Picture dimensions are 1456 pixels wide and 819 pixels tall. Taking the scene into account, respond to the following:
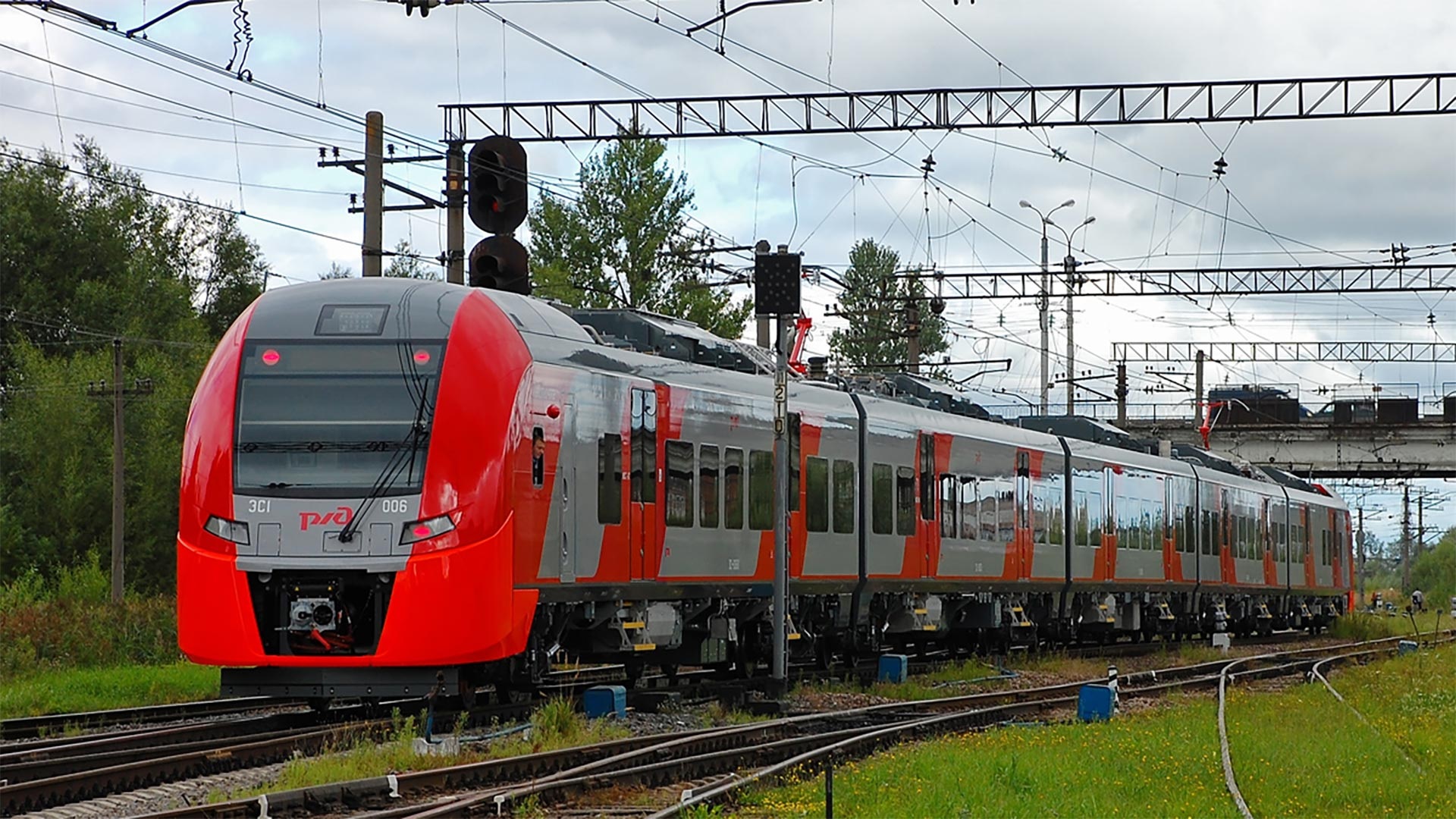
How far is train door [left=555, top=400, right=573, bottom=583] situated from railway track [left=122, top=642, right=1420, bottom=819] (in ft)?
6.27

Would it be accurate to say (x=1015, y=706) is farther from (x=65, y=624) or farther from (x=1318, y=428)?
(x=1318, y=428)

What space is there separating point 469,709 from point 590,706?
1.62m

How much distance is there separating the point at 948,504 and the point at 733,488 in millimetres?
6905

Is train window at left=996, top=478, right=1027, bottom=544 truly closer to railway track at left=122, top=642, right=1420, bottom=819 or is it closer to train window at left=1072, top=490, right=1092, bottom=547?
train window at left=1072, top=490, right=1092, bottom=547

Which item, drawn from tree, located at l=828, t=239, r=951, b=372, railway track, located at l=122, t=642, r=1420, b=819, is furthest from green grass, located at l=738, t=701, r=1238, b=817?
tree, located at l=828, t=239, r=951, b=372

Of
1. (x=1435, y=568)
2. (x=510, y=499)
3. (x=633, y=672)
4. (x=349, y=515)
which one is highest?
(x=510, y=499)

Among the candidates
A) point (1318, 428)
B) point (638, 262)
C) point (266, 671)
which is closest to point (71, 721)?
point (266, 671)

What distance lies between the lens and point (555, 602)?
16.7 meters

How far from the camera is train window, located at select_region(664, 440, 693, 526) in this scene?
61.8ft

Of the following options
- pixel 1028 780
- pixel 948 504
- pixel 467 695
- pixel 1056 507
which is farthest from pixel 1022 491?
pixel 1028 780

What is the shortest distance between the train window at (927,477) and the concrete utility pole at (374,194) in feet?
25.4

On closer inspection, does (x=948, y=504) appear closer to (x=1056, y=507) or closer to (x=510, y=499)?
(x=1056, y=507)

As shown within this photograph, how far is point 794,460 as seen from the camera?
864 inches

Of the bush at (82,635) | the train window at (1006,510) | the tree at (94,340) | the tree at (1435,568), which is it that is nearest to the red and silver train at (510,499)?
the train window at (1006,510)
